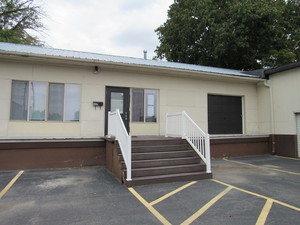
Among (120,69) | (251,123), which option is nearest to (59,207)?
(120,69)

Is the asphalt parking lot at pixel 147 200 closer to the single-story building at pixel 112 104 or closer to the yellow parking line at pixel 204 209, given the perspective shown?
the yellow parking line at pixel 204 209

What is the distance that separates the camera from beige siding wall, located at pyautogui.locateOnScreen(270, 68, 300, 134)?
8719 millimetres

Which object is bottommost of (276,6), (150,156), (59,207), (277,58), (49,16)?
(59,207)

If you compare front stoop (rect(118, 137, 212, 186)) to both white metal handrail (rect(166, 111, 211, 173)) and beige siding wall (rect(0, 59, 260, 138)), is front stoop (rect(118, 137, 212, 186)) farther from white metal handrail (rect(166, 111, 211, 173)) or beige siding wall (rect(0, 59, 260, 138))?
beige siding wall (rect(0, 59, 260, 138))

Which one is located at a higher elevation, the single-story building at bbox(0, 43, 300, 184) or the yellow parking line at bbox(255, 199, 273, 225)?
the single-story building at bbox(0, 43, 300, 184)

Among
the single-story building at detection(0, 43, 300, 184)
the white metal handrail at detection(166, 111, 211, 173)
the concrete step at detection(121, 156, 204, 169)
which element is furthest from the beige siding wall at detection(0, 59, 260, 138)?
the concrete step at detection(121, 156, 204, 169)

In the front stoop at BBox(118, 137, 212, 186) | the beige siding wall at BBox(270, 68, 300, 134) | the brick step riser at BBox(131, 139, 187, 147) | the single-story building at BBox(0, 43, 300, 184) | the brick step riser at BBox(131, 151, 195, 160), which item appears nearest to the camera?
the front stoop at BBox(118, 137, 212, 186)

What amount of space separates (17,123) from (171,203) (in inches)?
228

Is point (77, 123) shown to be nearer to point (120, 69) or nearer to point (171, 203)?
point (120, 69)

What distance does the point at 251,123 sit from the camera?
10.1 metres

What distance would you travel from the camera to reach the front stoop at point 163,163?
511cm

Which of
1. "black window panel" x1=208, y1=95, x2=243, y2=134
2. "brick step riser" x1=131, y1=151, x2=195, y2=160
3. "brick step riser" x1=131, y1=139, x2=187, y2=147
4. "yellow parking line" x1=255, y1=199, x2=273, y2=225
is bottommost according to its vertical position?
"yellow parking line" x1=255, y1=199, x2=273, y2=225

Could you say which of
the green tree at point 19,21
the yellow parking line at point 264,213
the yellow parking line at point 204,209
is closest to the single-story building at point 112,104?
A: the yellow parking line at point 204,209

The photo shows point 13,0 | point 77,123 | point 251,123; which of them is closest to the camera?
point 77,123
